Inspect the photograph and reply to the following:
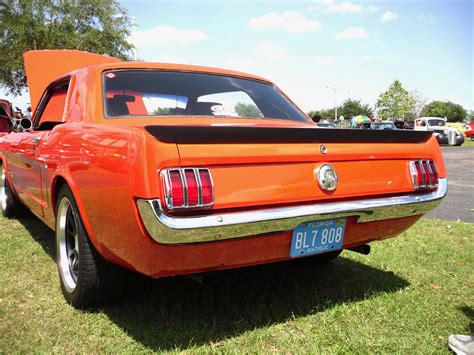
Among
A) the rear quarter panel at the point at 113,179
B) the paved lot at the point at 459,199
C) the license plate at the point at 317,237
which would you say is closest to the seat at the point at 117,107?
the rear quarter panel at the point at 113,179

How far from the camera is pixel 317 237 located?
2299 mm

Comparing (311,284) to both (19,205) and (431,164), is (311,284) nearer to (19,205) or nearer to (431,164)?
(431,164)

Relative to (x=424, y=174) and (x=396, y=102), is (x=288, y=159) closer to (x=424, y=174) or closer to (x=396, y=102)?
(x=424, y=174)

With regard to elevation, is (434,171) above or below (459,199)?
above

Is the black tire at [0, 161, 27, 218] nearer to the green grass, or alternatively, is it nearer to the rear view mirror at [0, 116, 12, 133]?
the green grass

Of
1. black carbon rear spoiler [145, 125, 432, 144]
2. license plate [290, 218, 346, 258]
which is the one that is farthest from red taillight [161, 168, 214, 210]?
license plate [290, 218, 346, 258]

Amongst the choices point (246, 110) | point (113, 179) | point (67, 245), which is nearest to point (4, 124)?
point (67, 245)

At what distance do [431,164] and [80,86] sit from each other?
2.27 m

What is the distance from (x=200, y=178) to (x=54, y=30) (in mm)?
21056

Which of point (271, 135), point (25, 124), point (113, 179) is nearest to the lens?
point (113, 179)

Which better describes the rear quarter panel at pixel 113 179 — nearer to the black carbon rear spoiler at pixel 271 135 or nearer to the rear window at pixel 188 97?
the black carbon rear spoiler at pixel 271 135

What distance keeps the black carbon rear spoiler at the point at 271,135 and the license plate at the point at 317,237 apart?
0.43m

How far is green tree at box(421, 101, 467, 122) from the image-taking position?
84562 mm

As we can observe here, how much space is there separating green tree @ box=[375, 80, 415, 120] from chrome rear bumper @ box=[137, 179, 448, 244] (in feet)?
199
